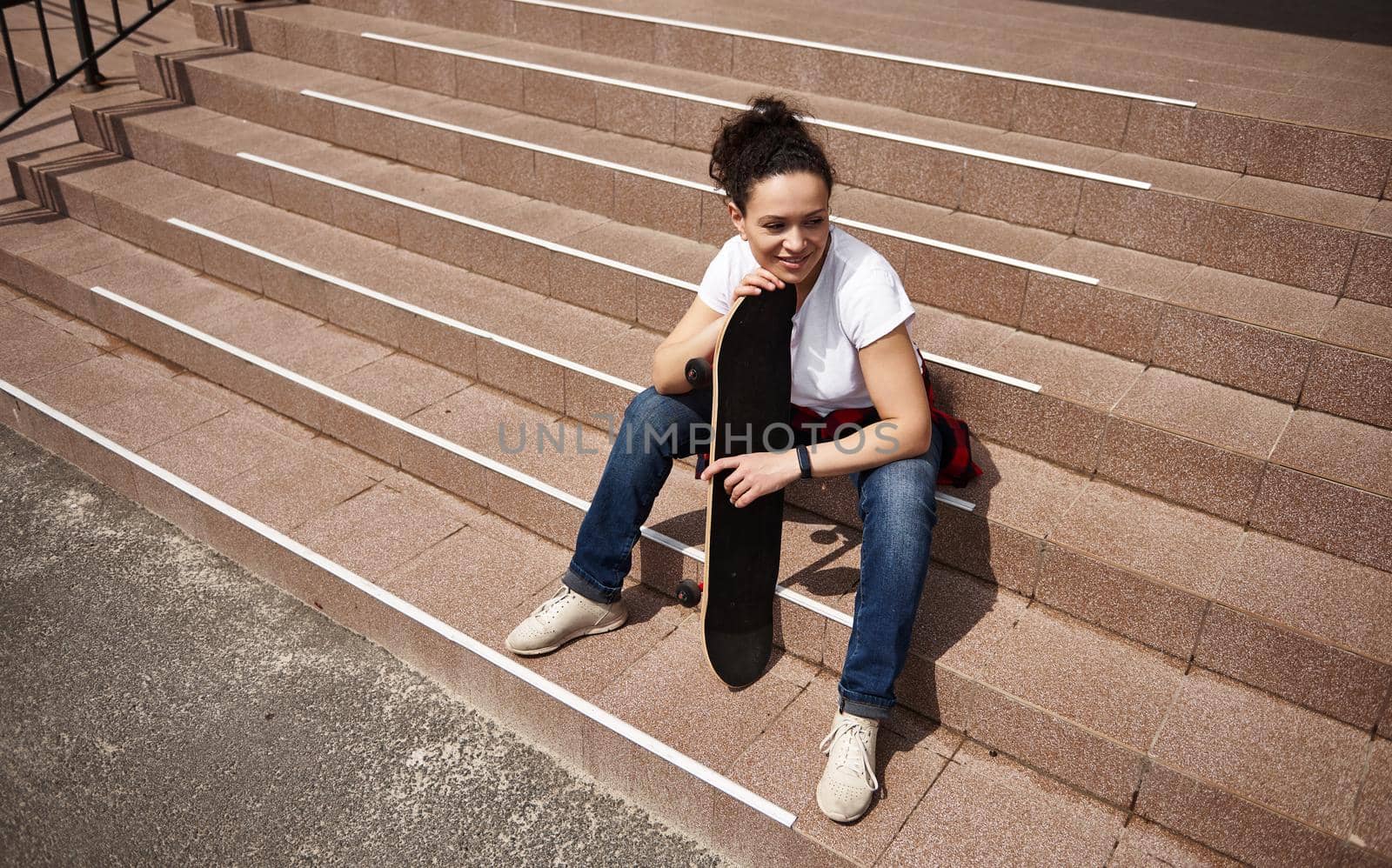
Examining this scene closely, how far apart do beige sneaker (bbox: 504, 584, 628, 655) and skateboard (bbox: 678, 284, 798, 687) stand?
0.37m

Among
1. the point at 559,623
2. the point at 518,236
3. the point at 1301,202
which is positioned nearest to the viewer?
the point at 559,623

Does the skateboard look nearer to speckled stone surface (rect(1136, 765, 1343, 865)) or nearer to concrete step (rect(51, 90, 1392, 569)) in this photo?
concrete step (rect(51, 90, 1392, 569))

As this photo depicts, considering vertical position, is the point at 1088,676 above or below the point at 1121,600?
below

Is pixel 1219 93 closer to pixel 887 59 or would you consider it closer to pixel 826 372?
pixel 887 59

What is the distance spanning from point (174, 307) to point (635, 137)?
235cm

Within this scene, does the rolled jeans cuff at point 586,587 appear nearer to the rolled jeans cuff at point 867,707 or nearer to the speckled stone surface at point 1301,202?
the rolled jeans cuff at point 867,707

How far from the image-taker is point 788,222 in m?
2.66

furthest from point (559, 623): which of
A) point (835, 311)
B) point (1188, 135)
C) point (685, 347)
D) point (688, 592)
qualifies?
point (1188, 135)

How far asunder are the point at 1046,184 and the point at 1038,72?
101cm

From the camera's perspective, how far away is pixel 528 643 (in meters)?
3.18

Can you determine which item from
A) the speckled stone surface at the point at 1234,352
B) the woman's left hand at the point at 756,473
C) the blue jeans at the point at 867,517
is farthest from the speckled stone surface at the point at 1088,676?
the speckled stone surface at the point at 1234,352

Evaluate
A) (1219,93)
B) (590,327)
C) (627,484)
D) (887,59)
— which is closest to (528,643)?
(627,484)

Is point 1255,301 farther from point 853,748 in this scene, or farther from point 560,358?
point 560,358

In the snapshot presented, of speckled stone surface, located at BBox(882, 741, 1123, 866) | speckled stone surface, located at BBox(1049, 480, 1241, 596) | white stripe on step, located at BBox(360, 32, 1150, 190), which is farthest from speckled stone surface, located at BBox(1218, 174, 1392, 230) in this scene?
speckled stone surface, located at BBox(882, 741, 1123, 866)
